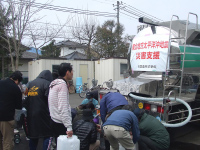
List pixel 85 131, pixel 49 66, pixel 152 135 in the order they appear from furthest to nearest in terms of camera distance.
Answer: pixel 49 66, pixel 152 135, pixel 85 131

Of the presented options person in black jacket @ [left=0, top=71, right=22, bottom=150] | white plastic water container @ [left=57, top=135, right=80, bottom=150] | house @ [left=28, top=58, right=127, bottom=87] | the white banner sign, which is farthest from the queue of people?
house @ [left=28, top=58, right=127, bottom=87]

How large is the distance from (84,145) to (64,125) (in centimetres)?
49

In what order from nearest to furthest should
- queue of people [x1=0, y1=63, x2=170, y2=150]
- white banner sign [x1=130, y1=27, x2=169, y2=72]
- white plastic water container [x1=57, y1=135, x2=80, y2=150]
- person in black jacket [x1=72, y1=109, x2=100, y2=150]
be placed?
white plastic water container [x1=57, y1=135, x2=80, y2=150] < queue of people [x1=0, y1=63, x2=170, y2=150] < person in black jacket [x1=72, y1=109, x2=100, y2=150] < white banner sign [x1=130, y1=27, x2=169, y2=72]

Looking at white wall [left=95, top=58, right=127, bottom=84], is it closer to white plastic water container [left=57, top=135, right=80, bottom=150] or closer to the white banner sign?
the white banner sign

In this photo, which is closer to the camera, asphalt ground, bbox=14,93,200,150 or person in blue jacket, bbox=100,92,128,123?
person in blue jacket, bbox=100,92,128,123

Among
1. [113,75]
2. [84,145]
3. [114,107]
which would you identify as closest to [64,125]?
[84,145]

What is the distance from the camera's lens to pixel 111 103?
3.29 m

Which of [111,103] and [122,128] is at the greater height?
[111,103]

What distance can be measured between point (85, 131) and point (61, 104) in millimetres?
631

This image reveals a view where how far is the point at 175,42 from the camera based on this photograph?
446 centimetres

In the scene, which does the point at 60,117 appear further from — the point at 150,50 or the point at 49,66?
the point at 49,66

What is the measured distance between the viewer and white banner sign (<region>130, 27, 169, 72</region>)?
4402 millimetres

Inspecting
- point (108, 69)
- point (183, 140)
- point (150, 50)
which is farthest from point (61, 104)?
point (108, 69)

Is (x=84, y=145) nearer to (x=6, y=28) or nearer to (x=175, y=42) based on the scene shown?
(x=175, y=42)
